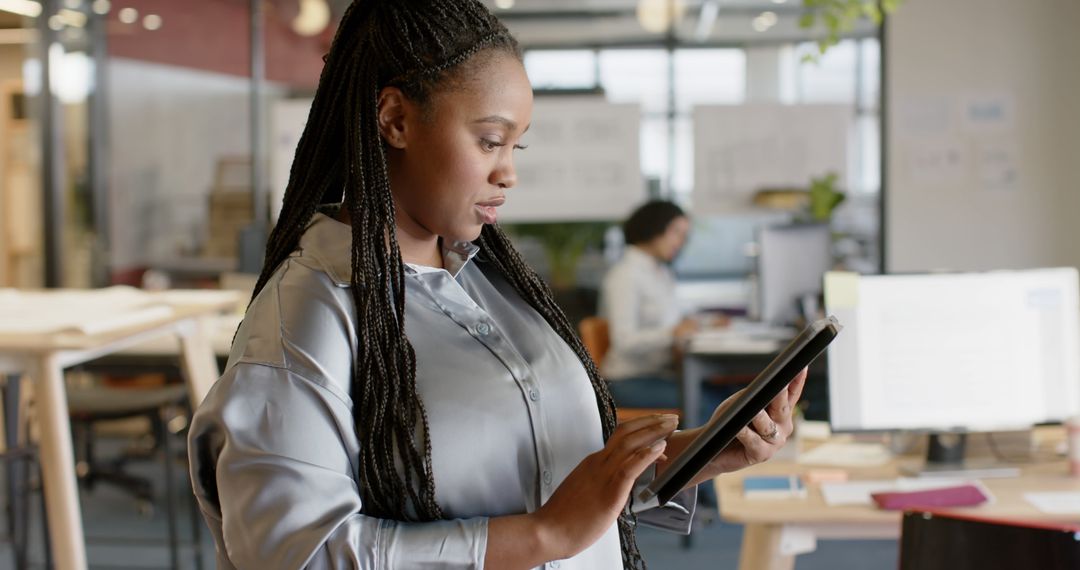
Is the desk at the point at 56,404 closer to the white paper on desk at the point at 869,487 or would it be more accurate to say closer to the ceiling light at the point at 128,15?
the white paper on desk at the point at 869,487

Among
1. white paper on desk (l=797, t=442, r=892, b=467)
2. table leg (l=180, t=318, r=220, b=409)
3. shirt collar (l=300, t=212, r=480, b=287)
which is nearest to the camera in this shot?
shirt collar (l=300, t=212, r=480, b=287)

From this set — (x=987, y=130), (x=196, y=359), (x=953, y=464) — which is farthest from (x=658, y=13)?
(x=953, y=464)

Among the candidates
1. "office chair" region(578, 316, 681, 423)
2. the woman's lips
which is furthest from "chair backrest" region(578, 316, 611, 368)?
the woman's lips

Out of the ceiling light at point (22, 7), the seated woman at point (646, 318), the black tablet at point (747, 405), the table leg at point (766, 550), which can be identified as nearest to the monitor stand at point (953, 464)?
the table leg at point (766, 550)

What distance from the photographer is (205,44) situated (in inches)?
261

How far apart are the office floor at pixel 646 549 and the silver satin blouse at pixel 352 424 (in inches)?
122

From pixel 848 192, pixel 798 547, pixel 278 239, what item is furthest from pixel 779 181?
pixel 278 239

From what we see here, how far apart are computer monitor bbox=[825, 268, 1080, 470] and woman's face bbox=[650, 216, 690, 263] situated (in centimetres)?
275

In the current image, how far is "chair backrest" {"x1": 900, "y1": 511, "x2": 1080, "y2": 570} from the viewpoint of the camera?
5.03 ft

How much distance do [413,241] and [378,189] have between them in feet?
0.28

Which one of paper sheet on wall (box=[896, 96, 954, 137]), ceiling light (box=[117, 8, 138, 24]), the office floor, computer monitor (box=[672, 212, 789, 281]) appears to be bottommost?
the office floor

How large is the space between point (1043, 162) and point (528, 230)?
2.61 m

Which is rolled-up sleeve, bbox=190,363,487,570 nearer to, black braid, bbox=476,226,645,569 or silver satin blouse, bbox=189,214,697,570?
silver satin blouse, bbox=189,214,697,570

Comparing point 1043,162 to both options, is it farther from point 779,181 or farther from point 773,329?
point 773,329
